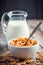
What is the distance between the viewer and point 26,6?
10.9 feet

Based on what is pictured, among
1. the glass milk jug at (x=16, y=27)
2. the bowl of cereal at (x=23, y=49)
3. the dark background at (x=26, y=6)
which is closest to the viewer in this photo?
the bowl of cereal at (x=23, y=49)

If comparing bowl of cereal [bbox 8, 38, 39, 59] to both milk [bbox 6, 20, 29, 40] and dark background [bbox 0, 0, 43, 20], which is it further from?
dark background [bbox 0, 0, 43, 20]

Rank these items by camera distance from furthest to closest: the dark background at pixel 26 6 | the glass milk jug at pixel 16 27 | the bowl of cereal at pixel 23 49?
the dark background at pixel 26 6 → the glass milk jug at pixel 16 27 → the bowl of cereal at pixel 23 49

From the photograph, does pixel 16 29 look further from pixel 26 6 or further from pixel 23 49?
pixel 26 6

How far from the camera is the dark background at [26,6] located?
328cm

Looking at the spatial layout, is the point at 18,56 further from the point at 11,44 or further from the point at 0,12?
the point at 0,12

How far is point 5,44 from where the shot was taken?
119cm

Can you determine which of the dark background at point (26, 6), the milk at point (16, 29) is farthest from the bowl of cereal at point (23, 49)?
the dark background at point (26, 6)

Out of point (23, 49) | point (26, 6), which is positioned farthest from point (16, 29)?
point (26, 6)

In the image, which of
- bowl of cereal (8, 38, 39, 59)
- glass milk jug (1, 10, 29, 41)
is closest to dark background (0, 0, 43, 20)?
glass milk jug (1, 10, 29, 41)

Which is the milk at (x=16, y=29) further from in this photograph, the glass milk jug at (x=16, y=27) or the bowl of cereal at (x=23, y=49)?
the bowl of cereal at (x=23, y=49)

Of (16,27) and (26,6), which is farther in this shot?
(26,6)

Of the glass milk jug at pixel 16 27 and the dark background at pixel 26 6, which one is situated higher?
the glass milk jug at pixel 16 27

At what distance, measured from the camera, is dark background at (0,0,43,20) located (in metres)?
3.28
